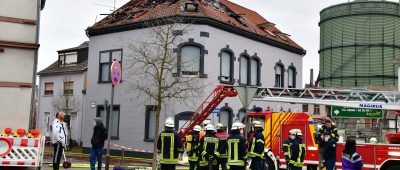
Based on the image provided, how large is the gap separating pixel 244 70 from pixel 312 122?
1301 centimetres

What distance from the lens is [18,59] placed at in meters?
13.2

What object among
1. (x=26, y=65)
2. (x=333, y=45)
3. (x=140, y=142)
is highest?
(x=333, y=45)

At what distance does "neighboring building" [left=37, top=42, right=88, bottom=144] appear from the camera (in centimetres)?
3772

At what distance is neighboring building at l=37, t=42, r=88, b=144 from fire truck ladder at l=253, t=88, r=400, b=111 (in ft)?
69.1

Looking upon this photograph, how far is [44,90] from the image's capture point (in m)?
41.3

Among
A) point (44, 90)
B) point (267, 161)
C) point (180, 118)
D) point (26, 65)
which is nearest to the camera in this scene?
point (26, 65)

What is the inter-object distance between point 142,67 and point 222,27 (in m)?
5.00

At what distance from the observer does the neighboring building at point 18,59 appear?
1308 centimetres

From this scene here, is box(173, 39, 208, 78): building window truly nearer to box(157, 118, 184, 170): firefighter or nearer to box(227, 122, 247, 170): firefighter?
box(227, 122, 247, 170): firefighter

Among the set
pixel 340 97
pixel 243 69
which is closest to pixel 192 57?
pixel 243 69

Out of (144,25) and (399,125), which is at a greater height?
(144,25)

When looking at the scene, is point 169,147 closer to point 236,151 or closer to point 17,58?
point 236,151

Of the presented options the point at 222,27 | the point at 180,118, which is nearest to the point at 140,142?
the point at 180,118

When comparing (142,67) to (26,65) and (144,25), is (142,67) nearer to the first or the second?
(144,25)
